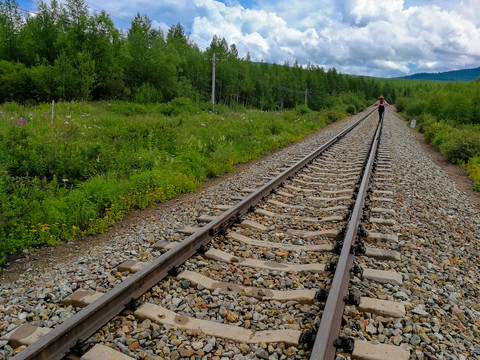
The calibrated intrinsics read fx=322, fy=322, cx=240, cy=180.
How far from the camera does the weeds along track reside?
2238 mm

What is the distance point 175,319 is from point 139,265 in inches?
39.5

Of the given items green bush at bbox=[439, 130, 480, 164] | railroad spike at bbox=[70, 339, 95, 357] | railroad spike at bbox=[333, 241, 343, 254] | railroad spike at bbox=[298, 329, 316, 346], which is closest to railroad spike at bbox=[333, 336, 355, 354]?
railroad spike at bbox=[298, 329, 316, 346]

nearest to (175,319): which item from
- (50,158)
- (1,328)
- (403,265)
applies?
(1,328)

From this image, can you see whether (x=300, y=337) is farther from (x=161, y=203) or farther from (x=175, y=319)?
(x=161, y=203)

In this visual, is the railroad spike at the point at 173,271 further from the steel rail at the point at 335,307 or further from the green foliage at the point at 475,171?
the green foliage at the point at 475,171

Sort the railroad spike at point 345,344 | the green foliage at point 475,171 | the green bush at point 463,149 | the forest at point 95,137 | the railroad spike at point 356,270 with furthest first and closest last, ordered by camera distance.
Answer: the green bush at point 463,149
the green foliage at point 475,171
the forest at point 95,137
the railroad spike at point 356,270
the railroad spike at point 345,344

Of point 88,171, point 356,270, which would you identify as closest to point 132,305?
point 356,270

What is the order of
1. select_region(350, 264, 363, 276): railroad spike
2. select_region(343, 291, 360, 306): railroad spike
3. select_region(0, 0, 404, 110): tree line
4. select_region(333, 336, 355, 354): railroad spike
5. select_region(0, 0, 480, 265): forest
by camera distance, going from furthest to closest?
select_region(0, 0, 404, 110): tree line, select_region(0, 0, 480, 265): forest, select_region(350, 264, 363, 276): railroad spike, select_region(343, 291, 360, 306): railroad spike, select_region(333, 336, 355, 354): railroad spike

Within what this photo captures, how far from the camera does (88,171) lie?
6762mm

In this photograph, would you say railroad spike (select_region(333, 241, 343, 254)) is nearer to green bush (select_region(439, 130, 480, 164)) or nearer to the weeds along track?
the weeds along track

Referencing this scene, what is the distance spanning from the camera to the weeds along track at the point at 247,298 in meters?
2.24

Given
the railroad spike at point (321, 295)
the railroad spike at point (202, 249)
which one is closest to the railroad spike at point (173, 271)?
the railroad spike at point (202, 249)

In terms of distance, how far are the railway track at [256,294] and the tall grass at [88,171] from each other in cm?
164

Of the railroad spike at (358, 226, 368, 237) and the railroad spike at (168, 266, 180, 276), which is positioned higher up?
the railroad spike at (358, 226, 368, 237)
